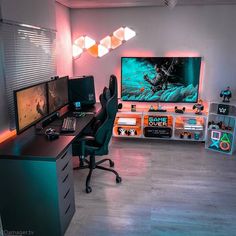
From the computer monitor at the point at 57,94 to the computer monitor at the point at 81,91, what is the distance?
0.19 metres

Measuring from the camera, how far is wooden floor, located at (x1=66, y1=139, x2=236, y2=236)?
2225 millimetres

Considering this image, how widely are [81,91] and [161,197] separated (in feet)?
6.33

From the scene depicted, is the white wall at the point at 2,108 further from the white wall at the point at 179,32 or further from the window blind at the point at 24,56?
the white wall at the point at 179,32

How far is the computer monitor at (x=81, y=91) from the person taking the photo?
368cm

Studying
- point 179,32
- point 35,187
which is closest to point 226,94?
point 179,32

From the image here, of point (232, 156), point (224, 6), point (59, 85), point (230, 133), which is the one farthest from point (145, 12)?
point (232, 156)

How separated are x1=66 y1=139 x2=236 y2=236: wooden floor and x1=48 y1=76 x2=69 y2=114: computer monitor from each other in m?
0.92

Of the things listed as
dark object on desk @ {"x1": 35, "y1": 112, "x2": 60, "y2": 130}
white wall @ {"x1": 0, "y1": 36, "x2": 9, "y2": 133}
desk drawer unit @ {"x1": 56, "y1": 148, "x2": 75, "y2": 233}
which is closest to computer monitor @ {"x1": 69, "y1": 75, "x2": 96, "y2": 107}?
dark object on desk @ {"x1": 35, "y1": 112, "x2": 60, "y2": 130}

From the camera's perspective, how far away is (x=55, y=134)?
2.32 metres

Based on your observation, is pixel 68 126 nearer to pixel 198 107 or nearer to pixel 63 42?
pixel 63 42

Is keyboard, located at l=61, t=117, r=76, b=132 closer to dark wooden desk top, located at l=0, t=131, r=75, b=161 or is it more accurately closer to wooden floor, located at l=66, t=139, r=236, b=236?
dark wooden desk top, located at l=0, t=131, r=75, b=161

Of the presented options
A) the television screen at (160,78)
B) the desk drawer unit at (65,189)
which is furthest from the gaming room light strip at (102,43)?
the desk drawer unit at (65,189)

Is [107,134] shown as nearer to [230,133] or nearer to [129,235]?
[129,235]

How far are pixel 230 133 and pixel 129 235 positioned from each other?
2.45 metres
